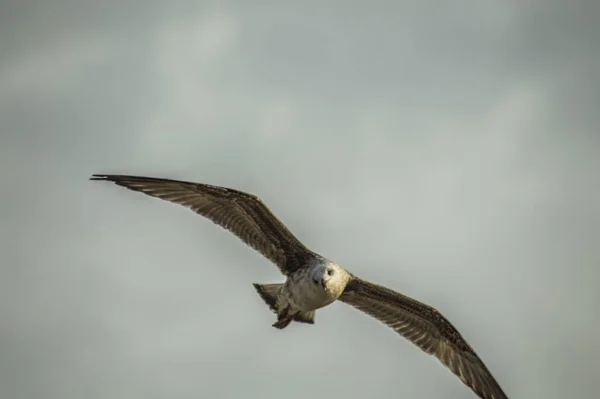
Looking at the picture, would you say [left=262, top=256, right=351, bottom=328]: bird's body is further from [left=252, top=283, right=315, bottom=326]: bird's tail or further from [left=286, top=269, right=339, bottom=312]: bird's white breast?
[left=252, top=283, right=315, bottom=326]: bird's tail

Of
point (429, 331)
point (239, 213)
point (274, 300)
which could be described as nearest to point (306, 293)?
point (274, 300)

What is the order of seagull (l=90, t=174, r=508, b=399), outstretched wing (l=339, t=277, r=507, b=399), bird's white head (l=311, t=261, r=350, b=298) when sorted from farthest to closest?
outstretched wing (l=339, t=277, r=507, b=399), seagull (l=90, t=174, r=508, b=399), bird's white head (l=311, t=261, r=350, b=298)

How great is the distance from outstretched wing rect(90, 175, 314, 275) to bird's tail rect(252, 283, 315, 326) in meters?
0.90

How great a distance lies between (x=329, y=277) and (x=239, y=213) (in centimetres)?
244

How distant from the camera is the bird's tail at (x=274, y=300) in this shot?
22.4 meters

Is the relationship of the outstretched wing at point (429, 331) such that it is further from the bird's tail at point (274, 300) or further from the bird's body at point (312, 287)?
the bird's body at point (312, 287)

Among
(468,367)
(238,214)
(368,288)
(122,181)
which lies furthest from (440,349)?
(122,181)

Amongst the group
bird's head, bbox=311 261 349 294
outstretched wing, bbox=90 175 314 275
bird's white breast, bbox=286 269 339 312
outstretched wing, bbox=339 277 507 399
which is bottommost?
outstretched wing, bbox=339 277 507 399

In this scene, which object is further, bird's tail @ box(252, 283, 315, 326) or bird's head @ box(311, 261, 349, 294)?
bird's tail @ box(252, 283, 315, 326)

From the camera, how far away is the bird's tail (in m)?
22.4

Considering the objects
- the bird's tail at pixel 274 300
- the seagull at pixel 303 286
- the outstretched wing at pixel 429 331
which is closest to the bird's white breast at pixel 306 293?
the seagull at pixel 303 286

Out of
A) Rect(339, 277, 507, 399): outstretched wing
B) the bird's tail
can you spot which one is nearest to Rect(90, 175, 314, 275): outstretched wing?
the bird's tail

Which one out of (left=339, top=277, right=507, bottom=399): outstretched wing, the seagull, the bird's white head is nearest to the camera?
the bird's white head

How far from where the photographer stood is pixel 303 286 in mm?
20969
